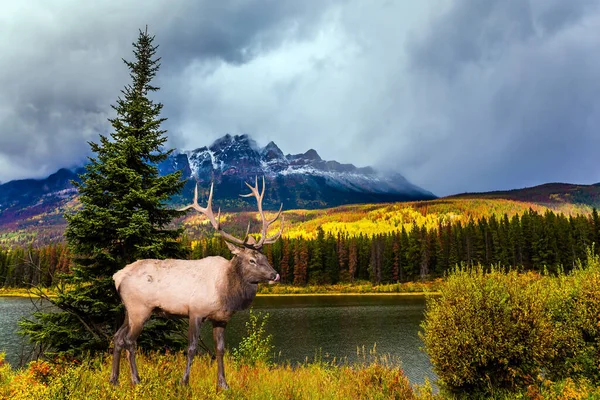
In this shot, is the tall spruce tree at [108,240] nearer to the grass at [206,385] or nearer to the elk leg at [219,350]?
the grass at [206,385]

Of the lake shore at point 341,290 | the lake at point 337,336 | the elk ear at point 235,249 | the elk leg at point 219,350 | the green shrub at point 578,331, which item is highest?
the elk ear at point 235,249

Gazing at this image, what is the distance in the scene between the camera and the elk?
5863 mm

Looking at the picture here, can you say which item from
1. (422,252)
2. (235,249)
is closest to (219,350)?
(235,249)

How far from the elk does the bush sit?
6242mm

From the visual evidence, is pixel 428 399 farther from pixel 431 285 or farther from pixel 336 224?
pixel 336 224

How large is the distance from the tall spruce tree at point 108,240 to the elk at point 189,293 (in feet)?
13.5

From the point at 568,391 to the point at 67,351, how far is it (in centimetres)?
1287

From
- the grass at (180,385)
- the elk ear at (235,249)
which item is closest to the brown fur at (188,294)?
the elk ear at (235,249)

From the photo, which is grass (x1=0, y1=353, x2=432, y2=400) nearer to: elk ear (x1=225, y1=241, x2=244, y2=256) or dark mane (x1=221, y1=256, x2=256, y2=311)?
dark mane (x1=221, y1=256, x2=256, y2=311)

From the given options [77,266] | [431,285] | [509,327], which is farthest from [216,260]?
[431,285]

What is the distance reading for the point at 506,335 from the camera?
30.8ft

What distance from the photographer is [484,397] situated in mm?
9508

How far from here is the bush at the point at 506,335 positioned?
9359mm

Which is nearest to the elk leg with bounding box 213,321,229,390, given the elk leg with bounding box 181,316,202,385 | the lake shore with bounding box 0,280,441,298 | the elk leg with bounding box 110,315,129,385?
the elk leg with bounding box 181,316,202,385
